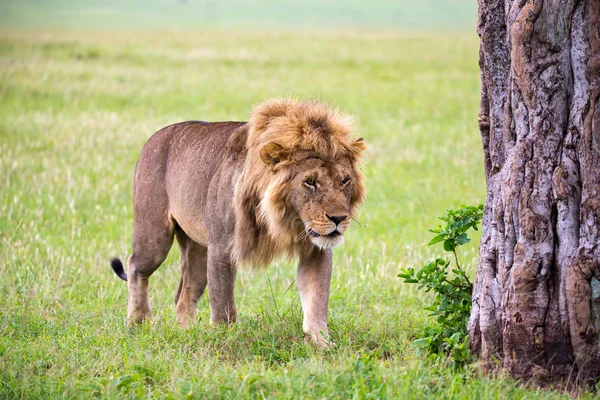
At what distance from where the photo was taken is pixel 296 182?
523 cm

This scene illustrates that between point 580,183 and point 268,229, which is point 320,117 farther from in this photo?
point 580,183

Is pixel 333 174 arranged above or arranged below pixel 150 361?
above

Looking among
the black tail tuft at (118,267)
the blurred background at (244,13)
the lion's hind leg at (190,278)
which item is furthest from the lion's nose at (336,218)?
the blurred background at (244,13)

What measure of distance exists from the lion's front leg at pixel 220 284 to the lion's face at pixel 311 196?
53 centimetres

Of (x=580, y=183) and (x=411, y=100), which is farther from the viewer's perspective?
(x=411, y=100)

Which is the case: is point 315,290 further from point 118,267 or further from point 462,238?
point 118,267

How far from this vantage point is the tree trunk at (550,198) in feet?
13.9

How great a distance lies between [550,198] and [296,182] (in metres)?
1.54

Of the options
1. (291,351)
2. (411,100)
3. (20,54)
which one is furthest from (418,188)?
(20,54)

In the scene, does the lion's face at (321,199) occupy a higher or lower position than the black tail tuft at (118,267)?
higher

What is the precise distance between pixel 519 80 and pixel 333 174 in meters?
1.30

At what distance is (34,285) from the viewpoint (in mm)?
7074

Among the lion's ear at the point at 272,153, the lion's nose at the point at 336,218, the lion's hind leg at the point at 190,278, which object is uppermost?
the lion's ear at the point at 272,153

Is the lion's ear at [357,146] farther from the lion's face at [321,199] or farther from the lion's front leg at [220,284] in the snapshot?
the lion's front leg at [220,284]
